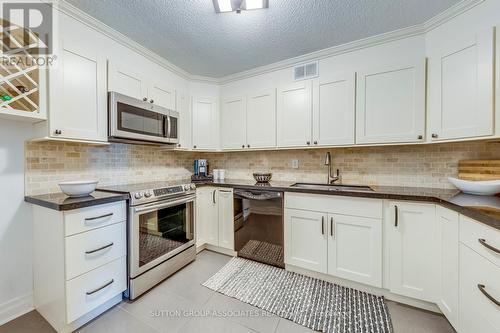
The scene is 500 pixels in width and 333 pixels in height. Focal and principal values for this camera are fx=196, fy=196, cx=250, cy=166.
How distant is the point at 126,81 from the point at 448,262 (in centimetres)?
318

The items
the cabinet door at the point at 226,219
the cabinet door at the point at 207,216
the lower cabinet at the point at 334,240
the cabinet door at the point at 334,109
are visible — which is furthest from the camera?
the cabinet door at the point at 207,216

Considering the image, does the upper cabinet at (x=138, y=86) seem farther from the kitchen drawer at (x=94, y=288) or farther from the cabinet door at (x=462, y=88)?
the cabinet door at (x=462, y=88)

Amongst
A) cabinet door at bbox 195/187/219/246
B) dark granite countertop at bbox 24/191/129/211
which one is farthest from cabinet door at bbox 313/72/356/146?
dark granite countertop at bbox 24/191/129/211

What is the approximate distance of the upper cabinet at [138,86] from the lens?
1.91 m

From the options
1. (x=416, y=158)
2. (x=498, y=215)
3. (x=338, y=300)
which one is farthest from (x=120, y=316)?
(x=416, y=158)

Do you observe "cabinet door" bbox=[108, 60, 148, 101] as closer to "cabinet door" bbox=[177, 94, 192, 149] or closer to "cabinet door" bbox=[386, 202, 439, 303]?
"cabinet door" bbox=[177, 94, 192, 149]

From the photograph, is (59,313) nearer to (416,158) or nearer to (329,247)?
(329,247)

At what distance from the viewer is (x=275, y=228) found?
7.29 feet

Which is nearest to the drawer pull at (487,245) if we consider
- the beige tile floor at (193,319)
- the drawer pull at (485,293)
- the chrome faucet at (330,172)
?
the drawer pull at (485,293)

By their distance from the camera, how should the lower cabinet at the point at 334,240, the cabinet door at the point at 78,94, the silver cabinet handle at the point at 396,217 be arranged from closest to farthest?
the cabinet door at the point at 78,94, the silver cabinet handle at the point at 396,217, the lower cabinet at the point at 334,240

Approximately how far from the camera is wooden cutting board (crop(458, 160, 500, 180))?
1.60 metres

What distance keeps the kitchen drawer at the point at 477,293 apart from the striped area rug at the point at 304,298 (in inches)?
18.5

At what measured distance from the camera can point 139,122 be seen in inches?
80.8

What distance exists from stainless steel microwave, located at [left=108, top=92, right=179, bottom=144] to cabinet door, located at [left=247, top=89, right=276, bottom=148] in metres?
1.00
